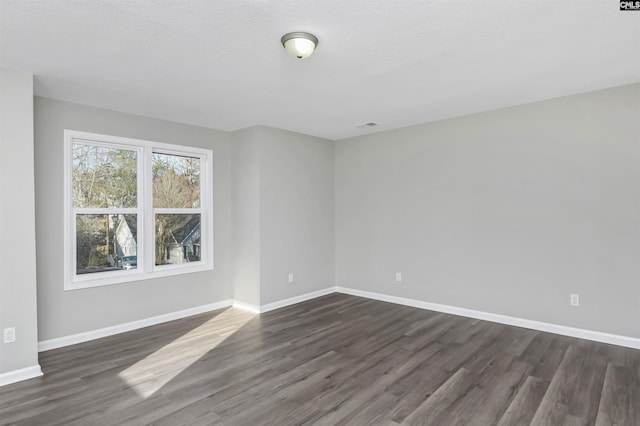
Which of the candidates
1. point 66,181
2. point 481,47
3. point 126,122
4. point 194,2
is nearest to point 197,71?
point 194,2

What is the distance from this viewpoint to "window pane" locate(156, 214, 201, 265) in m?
4.56

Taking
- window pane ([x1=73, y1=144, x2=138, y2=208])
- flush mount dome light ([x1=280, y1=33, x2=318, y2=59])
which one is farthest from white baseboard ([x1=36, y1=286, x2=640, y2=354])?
flush mount dome light ([x1=280, y1=33, x2=318, y2=59])

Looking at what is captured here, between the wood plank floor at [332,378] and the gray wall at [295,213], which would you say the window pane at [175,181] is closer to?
the gray wall at [295,213]

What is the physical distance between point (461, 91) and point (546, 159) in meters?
1.28

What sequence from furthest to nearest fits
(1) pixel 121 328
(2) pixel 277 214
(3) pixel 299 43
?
(2) pixel 277 214 → (1) pixel 121 328 → (3) pixel 299 43

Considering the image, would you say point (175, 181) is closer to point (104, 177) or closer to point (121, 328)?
point (104, 177)

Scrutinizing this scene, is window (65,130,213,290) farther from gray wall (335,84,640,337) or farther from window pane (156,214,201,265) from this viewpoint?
gray wall (335,84,640,337)

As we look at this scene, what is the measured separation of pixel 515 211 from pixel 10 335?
16.4ft

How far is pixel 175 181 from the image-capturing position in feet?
15.5

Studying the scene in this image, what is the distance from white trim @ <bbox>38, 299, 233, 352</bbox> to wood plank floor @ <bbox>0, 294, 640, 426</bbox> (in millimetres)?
112

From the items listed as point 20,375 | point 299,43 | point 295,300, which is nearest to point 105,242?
point 20,375

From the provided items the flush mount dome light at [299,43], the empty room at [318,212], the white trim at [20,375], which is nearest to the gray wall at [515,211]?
the empty room at [318,212]

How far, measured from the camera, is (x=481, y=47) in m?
2.62

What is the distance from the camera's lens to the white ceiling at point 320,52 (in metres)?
2.12
